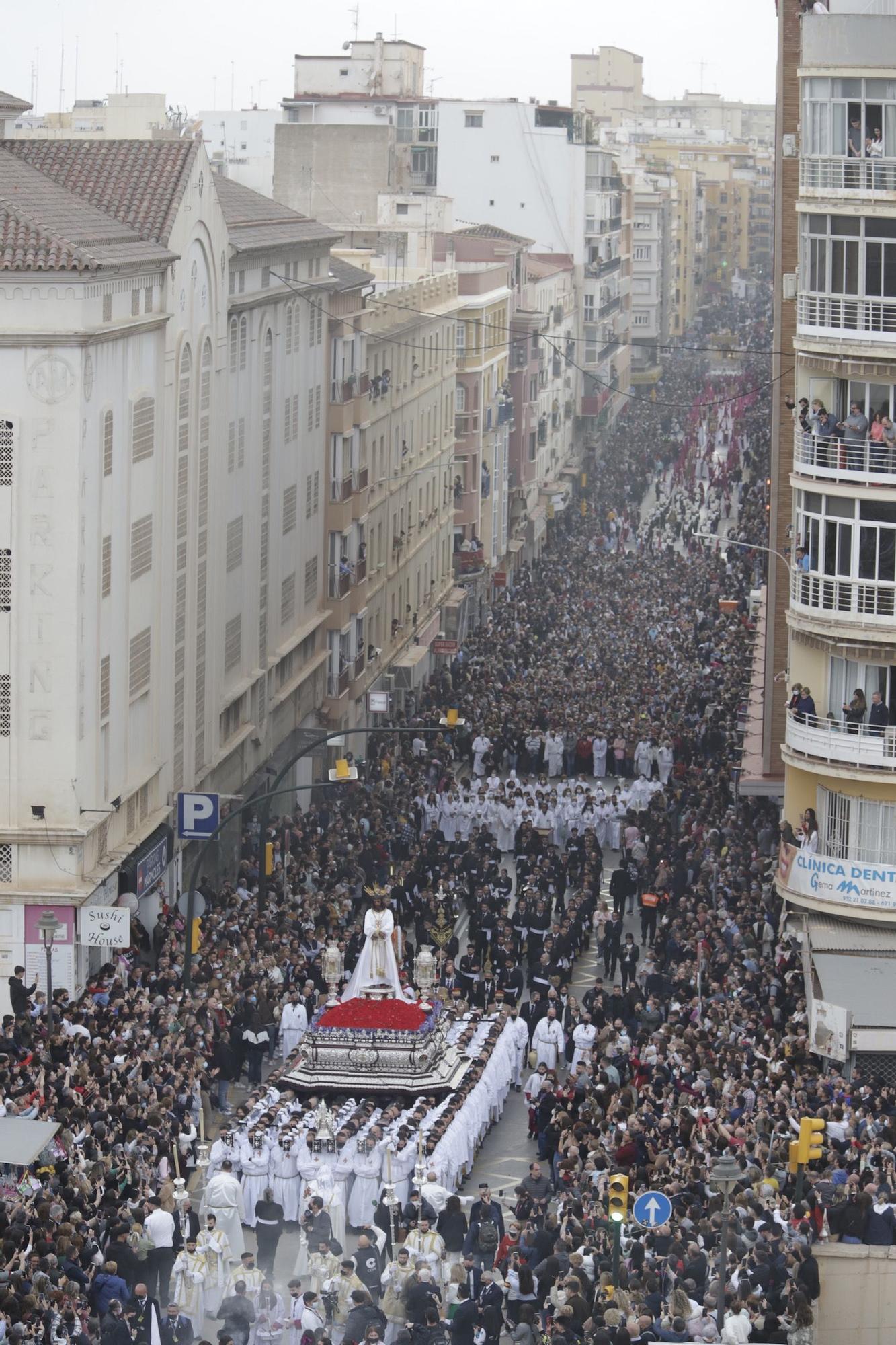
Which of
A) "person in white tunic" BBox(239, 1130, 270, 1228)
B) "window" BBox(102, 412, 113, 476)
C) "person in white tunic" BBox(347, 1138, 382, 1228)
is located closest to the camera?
"person in white tunic" BBox(239, 1130, 270, 1228)

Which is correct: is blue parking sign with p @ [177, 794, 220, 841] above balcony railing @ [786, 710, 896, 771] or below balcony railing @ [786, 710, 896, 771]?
below

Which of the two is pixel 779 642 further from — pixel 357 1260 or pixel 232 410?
pixel 357 1260

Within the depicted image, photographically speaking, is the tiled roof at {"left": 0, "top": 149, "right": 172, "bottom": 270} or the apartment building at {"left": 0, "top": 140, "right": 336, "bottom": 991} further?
the apartment building at {"left": 0, "top": 140, "right": 336, "bottom": 991}

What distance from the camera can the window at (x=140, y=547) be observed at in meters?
38.2

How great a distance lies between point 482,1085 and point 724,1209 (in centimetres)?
960

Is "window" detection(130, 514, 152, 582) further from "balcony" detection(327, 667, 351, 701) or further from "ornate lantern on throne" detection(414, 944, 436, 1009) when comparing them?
"balcony" detection(327, 667, 351, 701)

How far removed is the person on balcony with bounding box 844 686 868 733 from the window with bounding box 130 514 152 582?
11.0 meters

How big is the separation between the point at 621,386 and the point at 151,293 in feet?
334

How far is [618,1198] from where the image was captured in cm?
2291

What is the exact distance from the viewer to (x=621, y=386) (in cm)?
13925

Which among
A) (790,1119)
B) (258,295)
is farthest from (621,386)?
(790,1119)

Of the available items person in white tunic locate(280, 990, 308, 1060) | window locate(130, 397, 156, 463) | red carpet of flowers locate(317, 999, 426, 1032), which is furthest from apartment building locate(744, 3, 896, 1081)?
window locate(130, 397, 156, 463)

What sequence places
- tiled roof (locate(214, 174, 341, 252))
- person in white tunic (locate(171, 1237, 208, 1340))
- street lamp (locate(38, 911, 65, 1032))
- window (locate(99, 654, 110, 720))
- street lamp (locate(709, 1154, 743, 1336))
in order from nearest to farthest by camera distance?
street lamp (locate(709, 1154, 743, 1336))
person in white tunic (locate(171, 1237, 208, 1340))
street lamp (locate(38, 911, 65, 1032))
window (locate(99, 654, 110, 720))
tiled roof (locate(214, 174, 341, 252))

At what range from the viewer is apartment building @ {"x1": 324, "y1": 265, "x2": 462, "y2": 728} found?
189 feet
